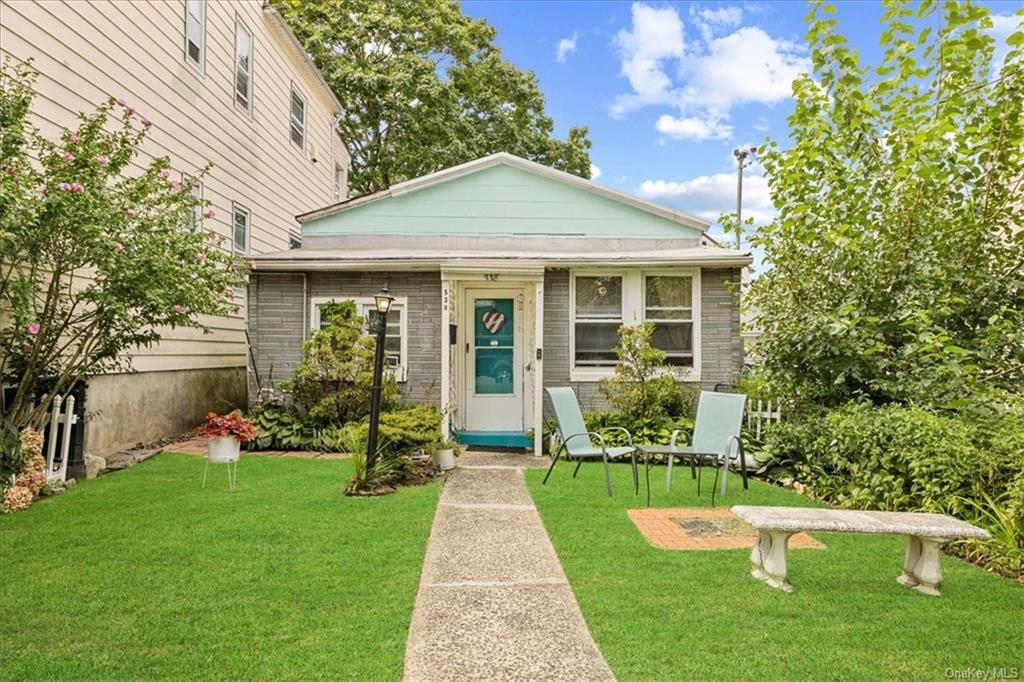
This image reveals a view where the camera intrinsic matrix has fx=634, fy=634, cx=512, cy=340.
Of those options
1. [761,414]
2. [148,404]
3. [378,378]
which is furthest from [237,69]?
[761,414]

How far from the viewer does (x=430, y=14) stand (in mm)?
21453

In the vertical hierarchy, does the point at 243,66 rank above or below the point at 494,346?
above

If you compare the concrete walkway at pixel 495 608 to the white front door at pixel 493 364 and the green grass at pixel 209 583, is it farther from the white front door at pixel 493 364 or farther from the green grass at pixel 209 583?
the white front door at pixel 493 364

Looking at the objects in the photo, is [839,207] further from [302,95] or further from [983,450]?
[302,95]

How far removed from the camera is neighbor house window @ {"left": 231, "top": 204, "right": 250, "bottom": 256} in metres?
11.4

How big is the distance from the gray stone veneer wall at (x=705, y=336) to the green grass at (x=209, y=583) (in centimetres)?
385

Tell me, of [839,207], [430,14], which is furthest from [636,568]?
[430,14]

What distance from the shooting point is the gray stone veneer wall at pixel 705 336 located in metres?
9.47

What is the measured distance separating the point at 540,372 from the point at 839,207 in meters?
4.31

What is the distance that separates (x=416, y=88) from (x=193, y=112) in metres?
11.7

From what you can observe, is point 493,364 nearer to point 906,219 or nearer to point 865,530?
point 906,219

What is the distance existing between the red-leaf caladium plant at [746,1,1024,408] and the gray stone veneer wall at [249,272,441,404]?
15.7 ft

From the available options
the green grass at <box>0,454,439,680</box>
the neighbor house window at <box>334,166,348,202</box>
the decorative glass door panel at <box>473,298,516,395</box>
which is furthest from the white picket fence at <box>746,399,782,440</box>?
the neighbor house window at <box>334,166,348,202</box>

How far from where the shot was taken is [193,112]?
999 cm
